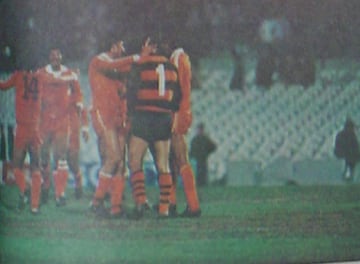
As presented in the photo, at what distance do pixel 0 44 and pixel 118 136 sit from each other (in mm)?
997

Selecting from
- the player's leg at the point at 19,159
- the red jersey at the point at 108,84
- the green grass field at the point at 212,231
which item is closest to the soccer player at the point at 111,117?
the red jersey at the point at 108,84

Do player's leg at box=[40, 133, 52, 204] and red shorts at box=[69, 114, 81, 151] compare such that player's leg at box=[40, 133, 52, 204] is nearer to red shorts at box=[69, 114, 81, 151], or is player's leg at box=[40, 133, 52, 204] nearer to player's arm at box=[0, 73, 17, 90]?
red shorts at box=[69, 114, 81, 151]

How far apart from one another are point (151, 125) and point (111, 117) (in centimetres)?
28

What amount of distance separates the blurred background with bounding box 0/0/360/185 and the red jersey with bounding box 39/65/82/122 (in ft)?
0.27

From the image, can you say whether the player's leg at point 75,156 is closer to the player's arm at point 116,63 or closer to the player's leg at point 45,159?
the player's leg at point 45,159

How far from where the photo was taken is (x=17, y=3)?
598cm

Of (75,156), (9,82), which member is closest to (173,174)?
(75,156)

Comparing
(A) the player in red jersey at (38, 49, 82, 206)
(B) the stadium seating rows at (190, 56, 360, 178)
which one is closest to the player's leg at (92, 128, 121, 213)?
(A) the player in red jersey at (38, 49, 82, 206)

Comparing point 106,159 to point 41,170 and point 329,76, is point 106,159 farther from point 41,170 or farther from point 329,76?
point 329,76

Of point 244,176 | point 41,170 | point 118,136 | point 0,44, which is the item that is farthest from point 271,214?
point 0,44

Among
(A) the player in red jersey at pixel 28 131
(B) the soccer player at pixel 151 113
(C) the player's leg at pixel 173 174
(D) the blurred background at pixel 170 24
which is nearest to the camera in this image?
(D) the blurred background at pixel 170 24

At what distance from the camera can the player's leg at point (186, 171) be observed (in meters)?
6.33

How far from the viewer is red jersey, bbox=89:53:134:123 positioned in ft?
20.3

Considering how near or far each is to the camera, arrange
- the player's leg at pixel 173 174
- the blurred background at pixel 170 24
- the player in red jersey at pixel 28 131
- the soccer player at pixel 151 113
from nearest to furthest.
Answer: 1. the blurred background at pixel 170 24
2. the player in red jersey at pixel 28 131
3. the soccer player at pixel 151 113
4. the player's leg at pixel 173 174
